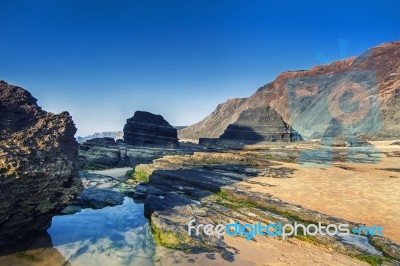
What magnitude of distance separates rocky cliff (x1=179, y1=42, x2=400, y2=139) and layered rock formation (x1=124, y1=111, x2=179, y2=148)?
1724 inches

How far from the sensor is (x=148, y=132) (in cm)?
4316

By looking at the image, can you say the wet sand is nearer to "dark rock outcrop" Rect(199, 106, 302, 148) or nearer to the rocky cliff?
"dark rock outcrop" Rect(199, 106, 302, 148)

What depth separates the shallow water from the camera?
879 cm

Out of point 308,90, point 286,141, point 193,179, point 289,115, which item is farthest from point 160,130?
point 308,90

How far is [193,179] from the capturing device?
18.5m

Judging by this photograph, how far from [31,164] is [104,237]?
3.61 metres

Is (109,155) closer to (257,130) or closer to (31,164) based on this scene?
(31,164)

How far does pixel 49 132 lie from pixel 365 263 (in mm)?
10549

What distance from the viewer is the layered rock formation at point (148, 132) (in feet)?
140

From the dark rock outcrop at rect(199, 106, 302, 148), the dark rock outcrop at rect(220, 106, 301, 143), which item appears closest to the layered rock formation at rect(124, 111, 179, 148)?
the dark rock outcrop at rect(199, 106, 302, 148)

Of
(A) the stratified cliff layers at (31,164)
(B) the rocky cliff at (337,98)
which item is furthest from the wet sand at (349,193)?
(B) the rocky cliff at (337,98)

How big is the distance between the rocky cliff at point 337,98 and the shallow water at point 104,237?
202 feet

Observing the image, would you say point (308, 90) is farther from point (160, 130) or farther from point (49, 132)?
point (49, 132)

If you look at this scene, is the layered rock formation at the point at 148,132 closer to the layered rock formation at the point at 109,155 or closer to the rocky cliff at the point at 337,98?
the layered rock formation at the point at 109,155
